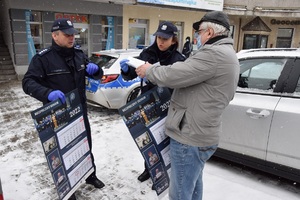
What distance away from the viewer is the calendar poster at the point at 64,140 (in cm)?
222

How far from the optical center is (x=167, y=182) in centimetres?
252

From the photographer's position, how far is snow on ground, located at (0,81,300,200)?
2.92m

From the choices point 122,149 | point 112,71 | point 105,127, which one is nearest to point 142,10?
point 112,71

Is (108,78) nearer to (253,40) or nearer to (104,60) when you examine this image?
(104,60)

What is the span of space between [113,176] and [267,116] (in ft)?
6.44

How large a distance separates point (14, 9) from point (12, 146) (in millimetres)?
7012

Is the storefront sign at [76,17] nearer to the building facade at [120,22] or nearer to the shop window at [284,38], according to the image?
the building facade at [120,22]

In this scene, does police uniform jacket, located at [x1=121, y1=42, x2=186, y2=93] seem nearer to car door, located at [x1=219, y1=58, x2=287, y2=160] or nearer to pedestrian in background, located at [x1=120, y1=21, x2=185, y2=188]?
pedestrian in background, located at [x1=120, y1=21, x2=185, y2=188]

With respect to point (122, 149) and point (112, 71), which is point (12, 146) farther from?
point (112, 71)

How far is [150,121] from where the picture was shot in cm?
223

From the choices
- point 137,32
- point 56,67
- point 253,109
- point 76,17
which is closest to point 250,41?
point 137,32

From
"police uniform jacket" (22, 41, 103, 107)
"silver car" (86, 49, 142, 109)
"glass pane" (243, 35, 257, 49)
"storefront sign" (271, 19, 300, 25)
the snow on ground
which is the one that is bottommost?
the snow on ground

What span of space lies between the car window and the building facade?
5.74 m

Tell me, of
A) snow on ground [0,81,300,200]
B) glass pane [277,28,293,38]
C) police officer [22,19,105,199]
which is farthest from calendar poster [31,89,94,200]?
glass pane [277,28,293,38]
